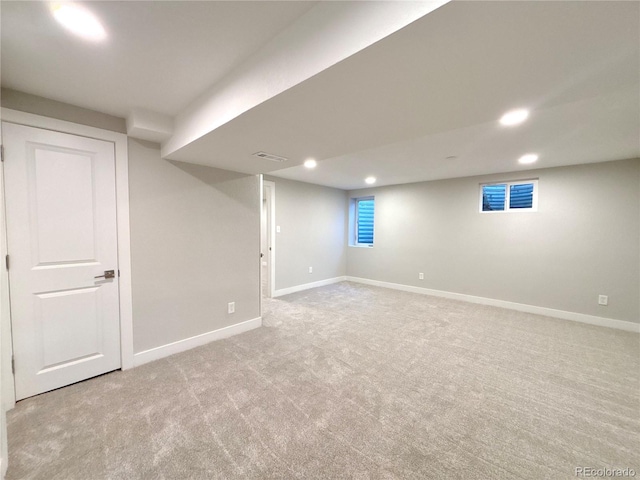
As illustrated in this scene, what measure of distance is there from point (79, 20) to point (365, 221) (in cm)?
571

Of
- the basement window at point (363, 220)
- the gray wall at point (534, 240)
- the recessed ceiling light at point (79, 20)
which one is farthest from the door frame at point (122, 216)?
Answer: the basement window at point (363, 220)

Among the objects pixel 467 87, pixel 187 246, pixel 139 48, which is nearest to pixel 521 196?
pixel 467 87

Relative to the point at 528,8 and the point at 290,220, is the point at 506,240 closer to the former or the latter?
the point at 290,220

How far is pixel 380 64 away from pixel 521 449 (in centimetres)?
232

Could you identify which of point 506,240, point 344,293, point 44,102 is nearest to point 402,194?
point 506,240

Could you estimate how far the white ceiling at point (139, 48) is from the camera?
1.13 m

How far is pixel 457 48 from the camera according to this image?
A: 937 millimetres

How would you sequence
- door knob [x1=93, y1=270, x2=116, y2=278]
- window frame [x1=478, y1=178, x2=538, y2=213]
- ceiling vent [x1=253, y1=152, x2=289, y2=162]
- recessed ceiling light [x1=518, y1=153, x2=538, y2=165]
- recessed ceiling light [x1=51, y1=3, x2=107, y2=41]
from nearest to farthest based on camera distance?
recessed ceiling light [x1=51, y1=3, x2=107, y2=41]
door knob [x1=93, y1=270, x2=116, y2=278]
ceiling vent [x1=253, y1=152, x2=289, y2=162]
recessed ceiling light [x1=518, y1=153, x2=538, y2=165]
window frame [x1=478, y1=178, x2=538, y2=213]

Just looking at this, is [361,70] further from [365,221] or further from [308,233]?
[365,221]

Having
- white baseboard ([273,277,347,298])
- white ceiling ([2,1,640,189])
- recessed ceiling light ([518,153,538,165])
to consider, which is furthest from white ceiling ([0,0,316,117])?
white baseboard ([273,277,347,298])

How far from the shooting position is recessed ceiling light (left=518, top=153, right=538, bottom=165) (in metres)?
3.26

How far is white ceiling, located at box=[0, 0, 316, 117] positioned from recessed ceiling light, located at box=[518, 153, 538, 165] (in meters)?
3.52

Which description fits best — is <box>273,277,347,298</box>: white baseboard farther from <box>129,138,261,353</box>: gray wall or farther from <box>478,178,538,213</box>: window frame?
<box>478,178,538,213</box>: window frame

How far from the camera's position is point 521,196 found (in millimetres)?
4215
